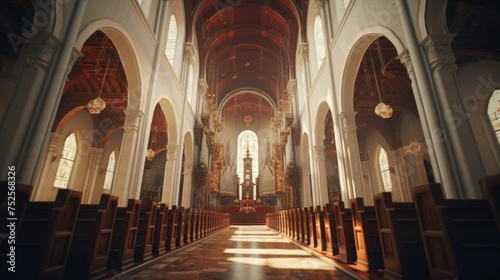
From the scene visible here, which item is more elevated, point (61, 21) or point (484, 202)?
point (61, 21)

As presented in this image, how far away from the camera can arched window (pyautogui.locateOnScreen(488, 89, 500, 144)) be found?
7.18m

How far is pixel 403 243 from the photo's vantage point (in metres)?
2.29

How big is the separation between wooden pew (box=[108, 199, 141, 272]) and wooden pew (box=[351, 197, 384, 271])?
3.08 meters

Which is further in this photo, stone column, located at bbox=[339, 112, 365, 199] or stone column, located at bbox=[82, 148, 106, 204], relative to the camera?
stone column, located at bbox=[82, 148, 106, 204]

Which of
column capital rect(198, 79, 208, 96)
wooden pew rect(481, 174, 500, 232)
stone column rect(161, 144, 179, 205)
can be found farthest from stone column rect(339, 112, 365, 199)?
column capital rect(198, 79, 208, 96)

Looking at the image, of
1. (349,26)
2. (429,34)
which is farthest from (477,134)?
(429,34)

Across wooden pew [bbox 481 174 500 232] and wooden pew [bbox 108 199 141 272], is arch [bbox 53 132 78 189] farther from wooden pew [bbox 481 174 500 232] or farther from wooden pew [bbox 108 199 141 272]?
wooden pew [bbox 481 174 500 232]

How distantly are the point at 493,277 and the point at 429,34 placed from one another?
3.34 m

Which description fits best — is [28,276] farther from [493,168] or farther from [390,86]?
[390,86]

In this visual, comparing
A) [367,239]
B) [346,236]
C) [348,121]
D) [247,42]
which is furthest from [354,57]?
[247,42]

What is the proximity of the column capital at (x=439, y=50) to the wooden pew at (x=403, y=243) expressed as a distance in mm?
2404

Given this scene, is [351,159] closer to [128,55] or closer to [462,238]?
[462,238]

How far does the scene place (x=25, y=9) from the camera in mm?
5164

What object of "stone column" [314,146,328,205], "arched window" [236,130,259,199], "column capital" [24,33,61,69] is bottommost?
"stone column" [314,146,328,205]
